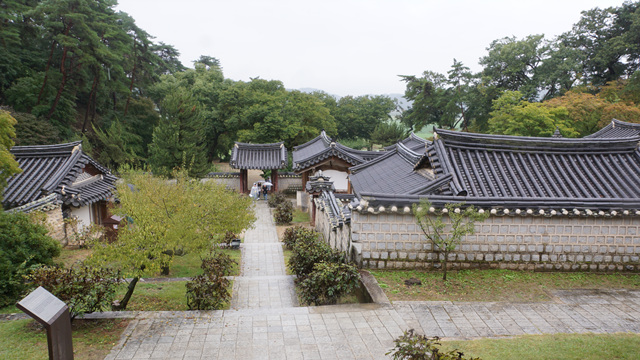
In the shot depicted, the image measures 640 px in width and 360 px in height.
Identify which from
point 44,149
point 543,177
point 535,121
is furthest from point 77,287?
point 535,121

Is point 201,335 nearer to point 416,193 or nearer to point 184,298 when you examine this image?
point 184,298

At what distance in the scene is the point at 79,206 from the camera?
15.6 m

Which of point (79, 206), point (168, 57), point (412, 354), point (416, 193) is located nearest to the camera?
point (412, 354)

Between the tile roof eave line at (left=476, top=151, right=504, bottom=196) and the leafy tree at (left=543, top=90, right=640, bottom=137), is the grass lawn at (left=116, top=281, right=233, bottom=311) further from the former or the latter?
the leafy tree at (left=543, top=90, right=640, bottom=137)

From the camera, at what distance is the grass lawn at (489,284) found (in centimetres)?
866

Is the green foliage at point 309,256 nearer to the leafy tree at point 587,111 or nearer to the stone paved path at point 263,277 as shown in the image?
the stone paved path at point 263,277

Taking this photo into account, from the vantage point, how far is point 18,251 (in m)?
9.10

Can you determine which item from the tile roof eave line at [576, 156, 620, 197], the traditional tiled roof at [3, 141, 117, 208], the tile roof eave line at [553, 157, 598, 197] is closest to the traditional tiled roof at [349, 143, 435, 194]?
the tile roof eave line at [553, 157, 598, 197]

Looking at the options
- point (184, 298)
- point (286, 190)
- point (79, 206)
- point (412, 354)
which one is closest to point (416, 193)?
point (412, 354)

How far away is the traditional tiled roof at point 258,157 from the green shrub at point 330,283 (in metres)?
21.6

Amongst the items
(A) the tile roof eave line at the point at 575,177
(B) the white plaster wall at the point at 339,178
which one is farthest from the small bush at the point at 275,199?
(A) the tile roof eave line at the point at 575,177

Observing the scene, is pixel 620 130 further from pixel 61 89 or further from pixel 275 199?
pixel 61 89

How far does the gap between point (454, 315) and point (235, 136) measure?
3444 centimetres

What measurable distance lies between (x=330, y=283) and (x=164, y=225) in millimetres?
3953
